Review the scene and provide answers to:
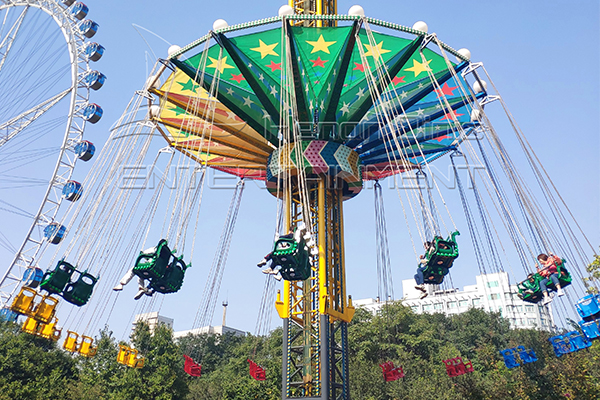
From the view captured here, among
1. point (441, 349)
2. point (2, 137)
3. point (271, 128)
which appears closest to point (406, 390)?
point (441, 349)

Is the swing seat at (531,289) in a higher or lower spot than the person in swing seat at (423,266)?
lower

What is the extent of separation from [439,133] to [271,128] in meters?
7.31

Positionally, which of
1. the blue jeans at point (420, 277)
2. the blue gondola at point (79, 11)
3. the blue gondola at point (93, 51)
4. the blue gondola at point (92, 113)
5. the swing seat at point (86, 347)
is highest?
the blue gondola at point (79, 11)

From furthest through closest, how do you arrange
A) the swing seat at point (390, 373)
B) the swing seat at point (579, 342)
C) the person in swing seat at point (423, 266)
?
the swing seat at point (390, 373) → the person in swing seat at point (423, 266) → the swing seat at point (579, 342)

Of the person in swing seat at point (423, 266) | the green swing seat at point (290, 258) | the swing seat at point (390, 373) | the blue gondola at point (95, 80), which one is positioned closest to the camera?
the green swing seat at point (290, 258)

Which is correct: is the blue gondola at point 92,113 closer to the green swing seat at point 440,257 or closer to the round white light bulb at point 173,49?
the round white light bulb at point 173,49

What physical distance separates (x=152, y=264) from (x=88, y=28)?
25833mm

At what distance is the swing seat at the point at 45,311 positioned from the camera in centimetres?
1492

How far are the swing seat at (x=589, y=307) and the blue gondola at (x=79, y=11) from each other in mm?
33699

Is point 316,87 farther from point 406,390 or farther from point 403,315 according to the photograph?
point 403,315

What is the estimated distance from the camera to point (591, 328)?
13.0 m

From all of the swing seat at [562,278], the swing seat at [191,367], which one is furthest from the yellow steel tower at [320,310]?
the swing seat at [562,278]

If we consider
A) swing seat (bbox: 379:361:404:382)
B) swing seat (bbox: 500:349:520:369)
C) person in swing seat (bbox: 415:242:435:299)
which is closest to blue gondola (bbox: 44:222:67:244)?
swing seat (bbox: 379:361:404:382)

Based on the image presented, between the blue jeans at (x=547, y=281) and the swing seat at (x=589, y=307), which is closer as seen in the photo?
the swing seat at (x=589, y=307)
